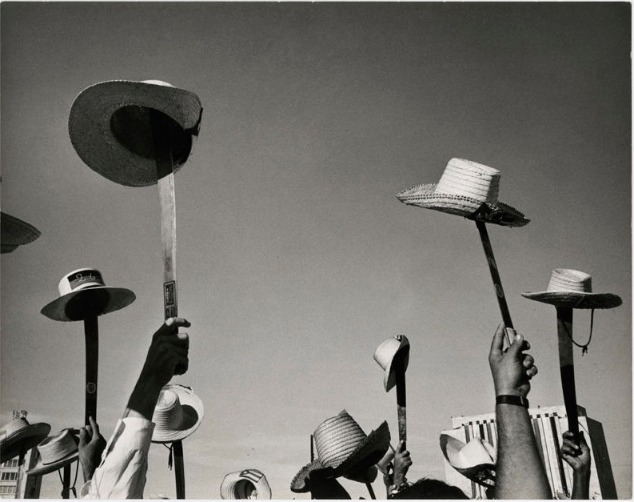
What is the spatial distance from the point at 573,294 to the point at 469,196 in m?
1.79

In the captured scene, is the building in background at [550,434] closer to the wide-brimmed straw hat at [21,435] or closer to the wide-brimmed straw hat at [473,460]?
the wide-brimmed straw hat at [473,460]

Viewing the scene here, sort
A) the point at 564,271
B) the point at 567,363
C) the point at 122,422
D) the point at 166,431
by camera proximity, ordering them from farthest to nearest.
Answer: the point at 166,431 < the point at 564,271 < the point at 567,363 < the point at 122,422

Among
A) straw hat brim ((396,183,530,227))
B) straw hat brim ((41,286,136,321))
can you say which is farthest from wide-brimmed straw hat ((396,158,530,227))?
straw hat brim ((41,286,136,321))

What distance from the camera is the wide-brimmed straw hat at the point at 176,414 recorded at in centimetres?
1040

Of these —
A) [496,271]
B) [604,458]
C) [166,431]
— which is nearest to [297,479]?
[166,431]

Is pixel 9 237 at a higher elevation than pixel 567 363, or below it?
higher

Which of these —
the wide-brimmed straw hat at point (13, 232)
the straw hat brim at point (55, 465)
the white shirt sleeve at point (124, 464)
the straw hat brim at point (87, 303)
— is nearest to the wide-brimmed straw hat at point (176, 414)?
the straw hat brim at point (55, 465)

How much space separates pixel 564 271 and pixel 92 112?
17.4 feet

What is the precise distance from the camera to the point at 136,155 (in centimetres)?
351

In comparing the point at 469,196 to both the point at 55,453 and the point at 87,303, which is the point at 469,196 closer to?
the point at 87,303

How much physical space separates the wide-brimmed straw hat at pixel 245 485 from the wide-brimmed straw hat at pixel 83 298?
8647 millimetres

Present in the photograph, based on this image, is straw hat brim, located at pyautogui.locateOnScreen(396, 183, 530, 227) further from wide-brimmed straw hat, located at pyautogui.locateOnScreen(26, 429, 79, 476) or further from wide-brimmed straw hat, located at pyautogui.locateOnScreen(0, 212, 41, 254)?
wide-brimmed straw hat, located at pyautogui.locateOnScreen(26, 429, 79, 476)

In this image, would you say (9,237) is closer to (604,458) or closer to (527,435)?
(527,435)

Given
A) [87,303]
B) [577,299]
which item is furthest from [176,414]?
[577,299]
